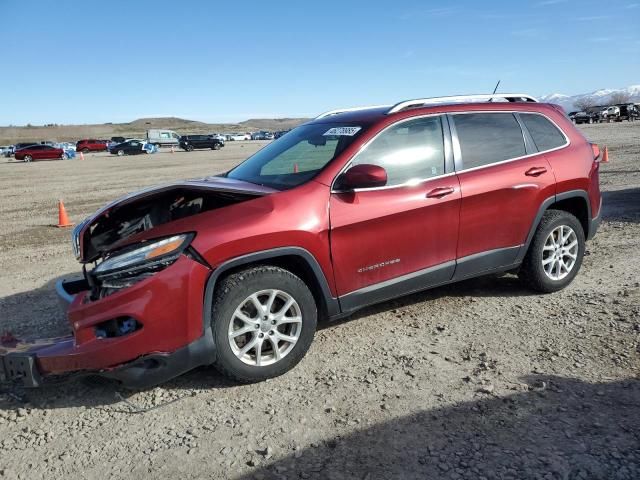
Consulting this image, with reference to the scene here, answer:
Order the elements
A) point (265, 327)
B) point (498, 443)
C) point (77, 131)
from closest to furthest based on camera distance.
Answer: point (498, 443), point (265, 327), point (77, 131)

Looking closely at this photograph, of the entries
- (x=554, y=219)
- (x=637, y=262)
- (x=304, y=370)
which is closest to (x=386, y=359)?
(x=304, y=370)

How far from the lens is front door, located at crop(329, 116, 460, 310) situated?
376 cm

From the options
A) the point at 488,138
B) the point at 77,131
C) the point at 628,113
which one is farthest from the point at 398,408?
the point at 77,131

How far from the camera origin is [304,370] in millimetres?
3771

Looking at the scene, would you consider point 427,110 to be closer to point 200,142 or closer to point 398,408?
point 398,408

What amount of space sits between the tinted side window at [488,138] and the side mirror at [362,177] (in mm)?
1045

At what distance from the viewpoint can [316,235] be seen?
3611mm

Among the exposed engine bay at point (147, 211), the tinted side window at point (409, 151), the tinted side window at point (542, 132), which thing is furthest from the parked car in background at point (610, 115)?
the exposed engine bay at point (147, 211)

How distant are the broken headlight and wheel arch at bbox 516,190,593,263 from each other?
309cm

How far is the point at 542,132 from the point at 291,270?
2902 mm

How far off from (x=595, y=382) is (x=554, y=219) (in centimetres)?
188

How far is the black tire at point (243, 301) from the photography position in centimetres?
336

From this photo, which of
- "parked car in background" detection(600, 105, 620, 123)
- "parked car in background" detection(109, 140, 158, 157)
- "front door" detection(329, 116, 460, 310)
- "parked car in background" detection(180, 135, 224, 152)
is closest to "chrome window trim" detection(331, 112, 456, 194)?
"front door" detection(329, 116, 460, 310)

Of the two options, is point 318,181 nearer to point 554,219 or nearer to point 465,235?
point 465,235
